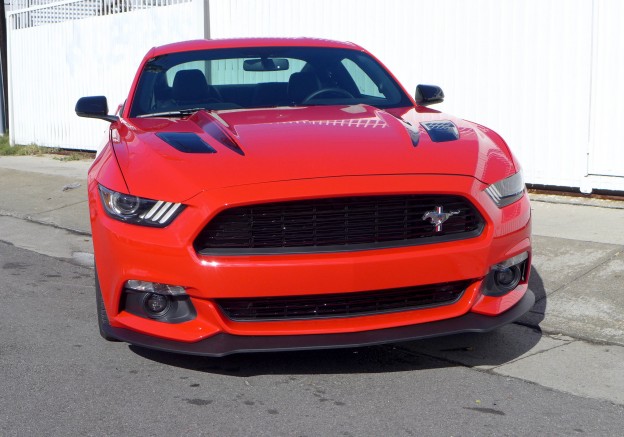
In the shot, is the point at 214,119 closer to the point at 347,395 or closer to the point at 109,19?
the point at 347,395

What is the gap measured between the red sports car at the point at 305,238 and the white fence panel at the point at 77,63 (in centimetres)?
880

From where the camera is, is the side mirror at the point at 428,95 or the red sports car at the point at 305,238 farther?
the side mirror at the point at 428,95

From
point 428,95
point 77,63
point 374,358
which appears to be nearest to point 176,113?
point 428,95

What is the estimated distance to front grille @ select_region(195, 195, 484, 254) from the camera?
422 cm

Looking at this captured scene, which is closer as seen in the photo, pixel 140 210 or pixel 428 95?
pixel 140 210

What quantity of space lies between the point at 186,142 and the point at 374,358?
143 centimetres

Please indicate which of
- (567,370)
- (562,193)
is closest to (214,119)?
(567,370)

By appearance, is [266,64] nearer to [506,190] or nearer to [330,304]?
[506,190]

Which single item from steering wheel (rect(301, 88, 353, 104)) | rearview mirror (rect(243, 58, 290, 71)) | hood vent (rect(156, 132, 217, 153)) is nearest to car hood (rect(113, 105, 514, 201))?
hood vent (rect(156, 132, 217, 153))

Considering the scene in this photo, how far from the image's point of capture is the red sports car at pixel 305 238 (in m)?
4.20

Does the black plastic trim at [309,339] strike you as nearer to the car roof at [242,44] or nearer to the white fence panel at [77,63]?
the car roof at [242,44]

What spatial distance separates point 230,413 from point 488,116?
6.16 metres

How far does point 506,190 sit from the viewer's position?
4.64 metres

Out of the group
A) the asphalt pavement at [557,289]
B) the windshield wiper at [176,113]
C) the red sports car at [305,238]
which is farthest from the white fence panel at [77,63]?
the red sports car at [305,238]
